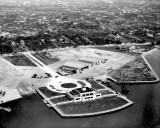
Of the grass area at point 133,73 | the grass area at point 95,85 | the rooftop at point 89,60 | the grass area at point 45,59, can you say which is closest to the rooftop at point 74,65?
the rooftop at point 89,60

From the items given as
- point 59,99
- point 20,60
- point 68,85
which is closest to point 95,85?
point 68,85

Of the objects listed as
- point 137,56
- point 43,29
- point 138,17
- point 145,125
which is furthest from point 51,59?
point 138,17

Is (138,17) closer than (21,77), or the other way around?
(21,77)

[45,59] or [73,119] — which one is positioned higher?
[45,59]

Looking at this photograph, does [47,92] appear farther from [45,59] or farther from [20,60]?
[20,60]

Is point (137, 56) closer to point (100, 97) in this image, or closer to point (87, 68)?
point (87, 68)

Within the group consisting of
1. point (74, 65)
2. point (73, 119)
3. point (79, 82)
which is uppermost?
point (74, 65)
